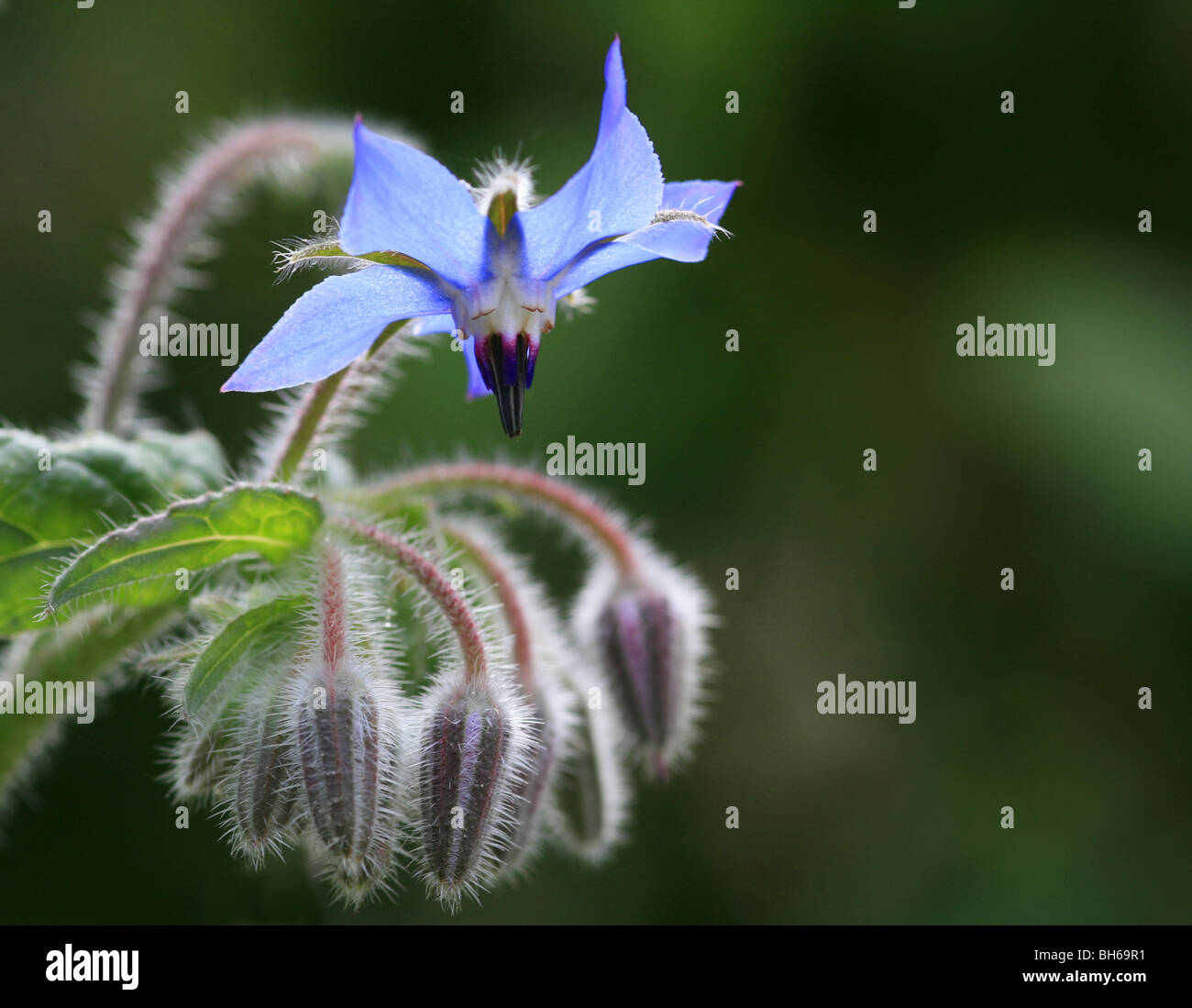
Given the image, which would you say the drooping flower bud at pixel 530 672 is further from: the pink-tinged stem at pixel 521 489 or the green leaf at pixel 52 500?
the green leaf at pixel 52 500

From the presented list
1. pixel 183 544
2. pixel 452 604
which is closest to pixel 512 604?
pixel 452 604

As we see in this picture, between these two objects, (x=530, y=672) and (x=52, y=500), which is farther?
(x=530, y=672)

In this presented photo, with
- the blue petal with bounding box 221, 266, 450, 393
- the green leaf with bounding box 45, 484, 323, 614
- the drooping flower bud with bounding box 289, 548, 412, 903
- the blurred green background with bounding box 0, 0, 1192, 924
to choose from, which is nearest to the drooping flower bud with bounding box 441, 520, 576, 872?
the drooping flower bud with bounding box 289, 548, 412, 903

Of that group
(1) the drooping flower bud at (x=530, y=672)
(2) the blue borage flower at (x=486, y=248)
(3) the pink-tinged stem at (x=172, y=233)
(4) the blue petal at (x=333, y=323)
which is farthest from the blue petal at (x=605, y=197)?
(3) the pink-tinged stem at (x=172, y=233)

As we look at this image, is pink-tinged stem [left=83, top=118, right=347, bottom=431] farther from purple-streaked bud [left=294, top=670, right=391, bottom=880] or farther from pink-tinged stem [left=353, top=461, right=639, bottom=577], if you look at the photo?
purple-streaked bud [left=294, top=670, right=391, bottom=880]

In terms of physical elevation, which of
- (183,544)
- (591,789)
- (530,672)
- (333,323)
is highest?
(333,323)

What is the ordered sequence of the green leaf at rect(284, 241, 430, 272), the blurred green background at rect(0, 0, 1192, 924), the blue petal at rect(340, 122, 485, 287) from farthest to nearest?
the blurred green background at rect(0, 0, 1192, 924) < the green leaf at rect(284, 241, 430, 272) < the blue petal at rect(340, 122, 485, 287)

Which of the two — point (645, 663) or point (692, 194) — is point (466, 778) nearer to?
point (645, 663)
